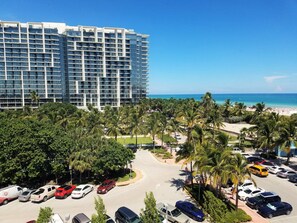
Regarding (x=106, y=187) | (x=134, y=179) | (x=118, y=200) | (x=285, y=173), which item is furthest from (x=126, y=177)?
(x=285, y=173)

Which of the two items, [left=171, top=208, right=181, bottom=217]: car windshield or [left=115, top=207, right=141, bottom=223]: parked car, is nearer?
[left=115, top=207, right=141, bottom=223]: parked car

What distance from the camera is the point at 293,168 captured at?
41.4 m

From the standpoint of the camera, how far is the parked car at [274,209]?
997 inches

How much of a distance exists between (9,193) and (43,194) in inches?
165

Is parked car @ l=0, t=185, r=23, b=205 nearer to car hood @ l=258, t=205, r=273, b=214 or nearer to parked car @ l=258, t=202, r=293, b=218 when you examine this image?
car hood @ l=258, t=205, r=273, b=214

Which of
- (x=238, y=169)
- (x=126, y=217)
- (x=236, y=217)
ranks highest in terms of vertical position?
(x=238, y=169)

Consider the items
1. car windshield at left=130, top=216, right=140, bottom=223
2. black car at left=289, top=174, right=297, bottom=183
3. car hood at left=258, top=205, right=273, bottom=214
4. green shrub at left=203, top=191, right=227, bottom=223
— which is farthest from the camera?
black car at left=289, top=174, right=297, bottom=183

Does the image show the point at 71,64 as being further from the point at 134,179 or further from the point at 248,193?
the point at 248,193

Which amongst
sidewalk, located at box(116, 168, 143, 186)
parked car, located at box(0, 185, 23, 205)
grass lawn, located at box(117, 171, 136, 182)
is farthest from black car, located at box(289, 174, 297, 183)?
parked car, located at box(0, 185, 23, 205)

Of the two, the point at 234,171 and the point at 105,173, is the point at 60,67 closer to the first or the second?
the point at 105,173

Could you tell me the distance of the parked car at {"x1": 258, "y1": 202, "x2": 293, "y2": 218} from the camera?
25312mm

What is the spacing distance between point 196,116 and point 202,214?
13.2 meters

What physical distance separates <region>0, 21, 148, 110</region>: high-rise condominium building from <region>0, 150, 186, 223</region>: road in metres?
95.4

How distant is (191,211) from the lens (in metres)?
25.2
